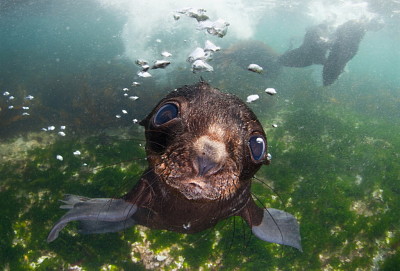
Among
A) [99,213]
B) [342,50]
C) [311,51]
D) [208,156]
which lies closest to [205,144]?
[208,156]

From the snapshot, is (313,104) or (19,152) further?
(313,104)

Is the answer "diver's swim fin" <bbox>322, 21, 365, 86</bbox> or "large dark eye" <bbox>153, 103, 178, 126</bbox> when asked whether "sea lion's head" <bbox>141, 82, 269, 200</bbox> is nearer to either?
"large dark eye" <bbox>153, 103, 178, 126</bbox>

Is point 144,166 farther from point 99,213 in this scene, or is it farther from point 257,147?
point 257,147

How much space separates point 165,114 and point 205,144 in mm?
623

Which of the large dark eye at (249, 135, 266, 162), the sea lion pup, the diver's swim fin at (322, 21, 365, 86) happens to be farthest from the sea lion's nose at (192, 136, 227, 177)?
the diver's swim fin at (322, 21, 365, 86)

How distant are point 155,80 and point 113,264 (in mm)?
13816

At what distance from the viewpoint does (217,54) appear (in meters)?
20.0

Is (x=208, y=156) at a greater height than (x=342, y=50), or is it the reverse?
(x=208, y=156)

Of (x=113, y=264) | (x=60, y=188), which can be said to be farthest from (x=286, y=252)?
(x=60, y=188)

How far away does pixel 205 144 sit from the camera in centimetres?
189

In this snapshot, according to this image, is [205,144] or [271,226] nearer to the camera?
[205,144]

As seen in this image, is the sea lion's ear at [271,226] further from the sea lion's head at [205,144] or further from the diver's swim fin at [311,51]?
the diver's swim fin at [311,51]

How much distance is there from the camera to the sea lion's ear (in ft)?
12.1

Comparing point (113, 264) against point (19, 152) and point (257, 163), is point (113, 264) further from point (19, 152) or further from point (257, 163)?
point (19, 152)
